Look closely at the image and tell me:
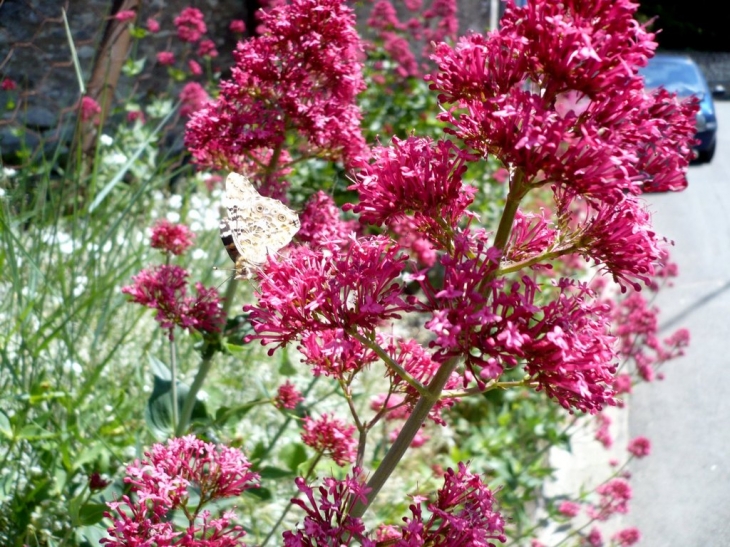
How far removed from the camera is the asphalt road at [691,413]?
3.84m

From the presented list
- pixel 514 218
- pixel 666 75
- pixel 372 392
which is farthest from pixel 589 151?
pixel 666 75

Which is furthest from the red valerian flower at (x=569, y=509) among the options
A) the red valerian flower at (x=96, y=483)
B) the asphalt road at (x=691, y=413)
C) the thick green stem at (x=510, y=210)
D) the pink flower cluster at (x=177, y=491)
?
the thick green stem at (x=510, y=210)

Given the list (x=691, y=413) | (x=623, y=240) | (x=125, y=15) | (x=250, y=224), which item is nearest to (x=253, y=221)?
(x=250, y=224)

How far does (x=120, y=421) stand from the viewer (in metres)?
2.69

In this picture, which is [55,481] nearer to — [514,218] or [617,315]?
[514,218]

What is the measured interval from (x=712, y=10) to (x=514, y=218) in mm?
34985

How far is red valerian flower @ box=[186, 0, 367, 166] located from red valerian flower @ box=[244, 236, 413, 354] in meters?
0.86

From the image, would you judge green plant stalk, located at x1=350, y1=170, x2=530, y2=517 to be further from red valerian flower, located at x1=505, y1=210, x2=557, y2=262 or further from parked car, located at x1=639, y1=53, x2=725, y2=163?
parked car, located at x1=639, y1=53, x2=725, y2=163

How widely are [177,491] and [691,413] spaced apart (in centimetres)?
452

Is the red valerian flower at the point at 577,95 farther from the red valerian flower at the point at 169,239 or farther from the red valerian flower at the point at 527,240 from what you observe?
the red valerian flower at the point at 169,239

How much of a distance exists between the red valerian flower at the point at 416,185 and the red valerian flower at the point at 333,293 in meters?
0.07

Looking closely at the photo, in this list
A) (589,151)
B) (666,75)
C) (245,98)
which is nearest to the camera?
(589,151)

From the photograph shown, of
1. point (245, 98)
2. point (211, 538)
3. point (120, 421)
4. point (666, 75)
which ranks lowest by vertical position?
point (211, 538)

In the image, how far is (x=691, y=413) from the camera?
5270 millimetres
